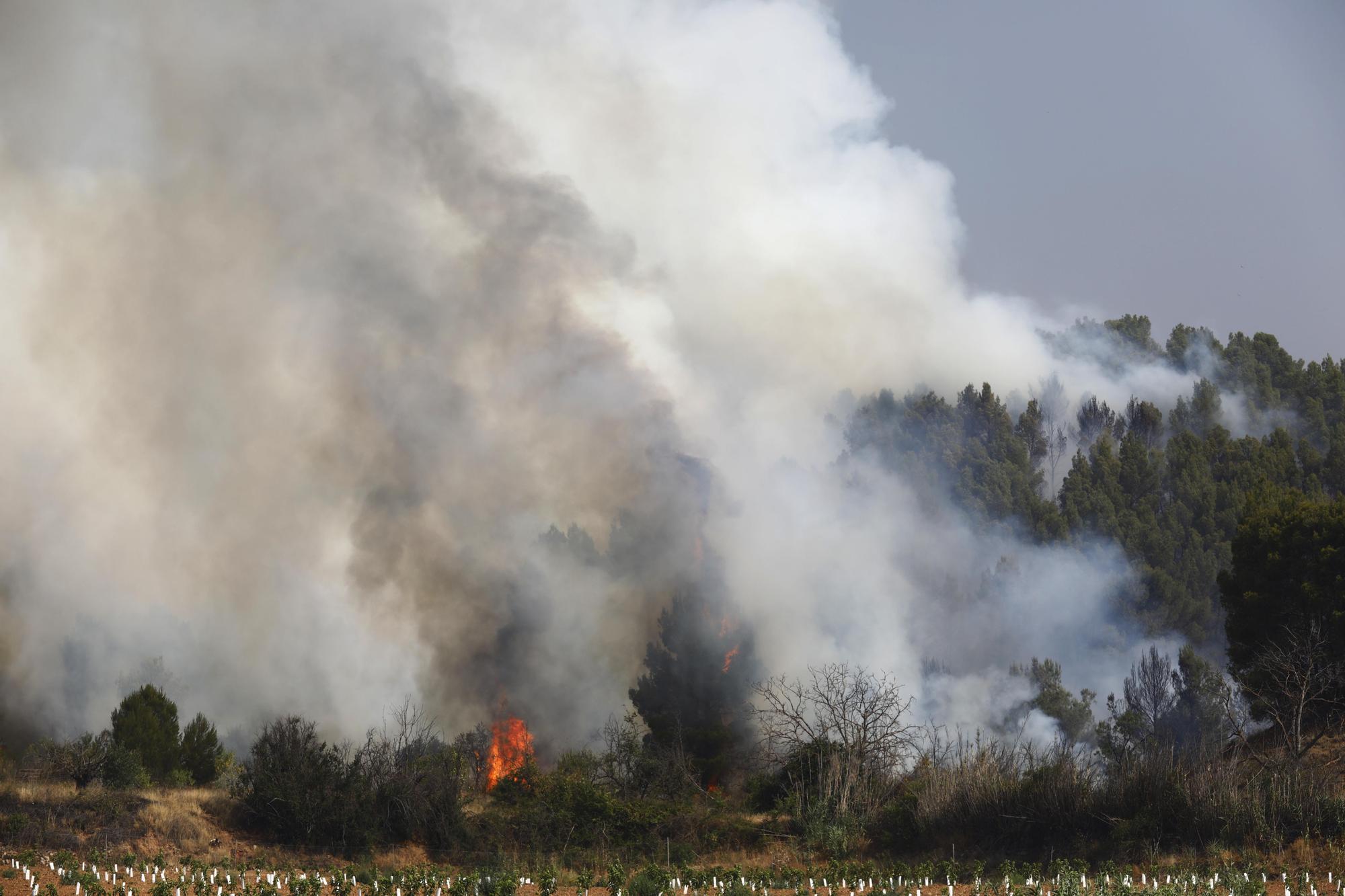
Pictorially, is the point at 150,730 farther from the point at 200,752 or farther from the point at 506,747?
Result: the point at 506,747

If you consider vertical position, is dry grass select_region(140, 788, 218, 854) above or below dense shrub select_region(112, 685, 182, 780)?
below

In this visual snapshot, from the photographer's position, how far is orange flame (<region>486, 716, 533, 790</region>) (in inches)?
1839

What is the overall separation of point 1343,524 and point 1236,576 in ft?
16.0

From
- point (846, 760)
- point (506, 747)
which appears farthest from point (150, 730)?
point (846, 760)

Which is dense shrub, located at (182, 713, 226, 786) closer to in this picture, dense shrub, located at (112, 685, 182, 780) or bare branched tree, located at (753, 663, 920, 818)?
dense shrub, located at (112, 685, 182, 780)

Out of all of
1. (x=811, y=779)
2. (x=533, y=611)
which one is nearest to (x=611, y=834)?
(x=811, y=779)

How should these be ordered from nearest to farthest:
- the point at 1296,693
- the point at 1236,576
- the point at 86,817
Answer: the point at 86,817 < the point at 1296,693 < the point at 1236,576

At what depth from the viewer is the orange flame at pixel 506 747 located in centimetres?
4672

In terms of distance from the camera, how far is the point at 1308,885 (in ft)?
60.6

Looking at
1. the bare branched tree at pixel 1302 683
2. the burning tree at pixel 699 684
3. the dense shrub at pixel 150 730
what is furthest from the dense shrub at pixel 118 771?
the bare branched tree at pixel 1302 683

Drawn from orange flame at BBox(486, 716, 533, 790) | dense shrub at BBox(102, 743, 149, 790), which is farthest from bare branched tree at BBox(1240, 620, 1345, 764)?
dense shrub at BBox(102, 743, 149, 790)

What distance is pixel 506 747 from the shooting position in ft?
171

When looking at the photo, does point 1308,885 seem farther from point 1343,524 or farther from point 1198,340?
point 1198,340

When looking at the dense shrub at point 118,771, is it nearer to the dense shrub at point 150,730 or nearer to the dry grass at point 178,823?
the dry grass at point 178,823
